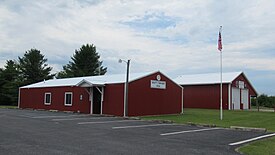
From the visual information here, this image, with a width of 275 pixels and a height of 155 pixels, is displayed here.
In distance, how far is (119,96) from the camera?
81.6 feet

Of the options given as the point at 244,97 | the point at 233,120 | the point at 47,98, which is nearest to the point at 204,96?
the point at 244,97

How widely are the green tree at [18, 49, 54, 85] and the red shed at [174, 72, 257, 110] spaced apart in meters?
30.3

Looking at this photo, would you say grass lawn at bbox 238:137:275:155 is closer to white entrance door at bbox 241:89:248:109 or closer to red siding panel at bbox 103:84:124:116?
red siding panel at bbox 103:84:124:116

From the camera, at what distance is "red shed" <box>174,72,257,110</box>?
3416 cm

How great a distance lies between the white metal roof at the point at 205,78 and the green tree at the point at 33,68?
94.2 feet

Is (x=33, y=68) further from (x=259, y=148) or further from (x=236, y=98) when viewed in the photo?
(x=259, y=148)

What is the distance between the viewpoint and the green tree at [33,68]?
57.4 m

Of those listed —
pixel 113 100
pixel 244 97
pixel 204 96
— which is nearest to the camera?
pixel 113 100

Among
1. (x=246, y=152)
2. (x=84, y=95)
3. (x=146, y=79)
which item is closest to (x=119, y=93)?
(x=146, y=79)

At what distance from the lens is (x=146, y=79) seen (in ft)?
84.7

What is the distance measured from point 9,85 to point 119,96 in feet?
104

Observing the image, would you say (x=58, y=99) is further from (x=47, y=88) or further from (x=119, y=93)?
(x=119, y=93)

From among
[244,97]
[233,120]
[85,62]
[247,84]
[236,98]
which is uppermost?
[85,62]

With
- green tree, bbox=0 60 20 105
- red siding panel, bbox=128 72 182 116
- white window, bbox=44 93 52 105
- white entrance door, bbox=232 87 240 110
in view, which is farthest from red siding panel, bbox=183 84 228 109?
green tree, bbox=0 60 20 105
